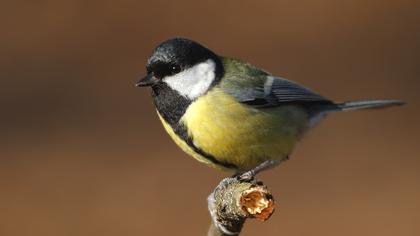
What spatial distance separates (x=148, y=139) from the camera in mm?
3932

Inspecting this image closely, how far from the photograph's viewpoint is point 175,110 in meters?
2.16

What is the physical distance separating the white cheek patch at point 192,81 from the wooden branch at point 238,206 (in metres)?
0.42

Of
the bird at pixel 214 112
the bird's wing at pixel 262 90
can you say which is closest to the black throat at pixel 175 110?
the bird at pixel 214 112

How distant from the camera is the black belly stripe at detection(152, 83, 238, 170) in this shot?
84.5 inches

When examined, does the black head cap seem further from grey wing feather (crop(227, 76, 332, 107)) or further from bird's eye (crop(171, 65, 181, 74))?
grey wing feather (crop(227, 76, 332, 107))

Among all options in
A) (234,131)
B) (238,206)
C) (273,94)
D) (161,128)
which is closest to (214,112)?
(234,131)

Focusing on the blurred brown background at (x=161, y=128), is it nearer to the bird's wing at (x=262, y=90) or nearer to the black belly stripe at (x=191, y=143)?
the bird's wing at (x=262, y=90)

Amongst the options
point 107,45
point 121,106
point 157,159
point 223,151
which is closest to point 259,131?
point 223,151

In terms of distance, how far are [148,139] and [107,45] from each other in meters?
0.81

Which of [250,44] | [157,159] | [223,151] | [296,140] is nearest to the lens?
[223,151]

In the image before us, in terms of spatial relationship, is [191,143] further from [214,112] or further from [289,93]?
[289,93]

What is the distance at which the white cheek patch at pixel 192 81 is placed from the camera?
2.16 metres

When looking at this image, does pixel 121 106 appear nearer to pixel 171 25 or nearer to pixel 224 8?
pixel 171 25

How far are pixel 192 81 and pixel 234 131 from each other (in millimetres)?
177
